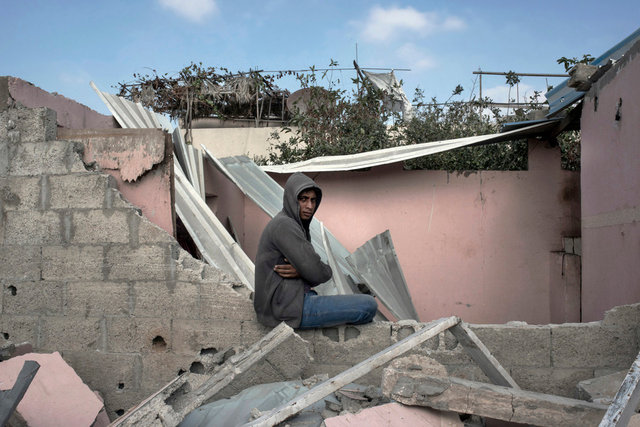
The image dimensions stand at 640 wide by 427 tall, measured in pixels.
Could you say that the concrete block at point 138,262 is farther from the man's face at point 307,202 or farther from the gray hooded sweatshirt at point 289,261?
the man's face at point 307,202

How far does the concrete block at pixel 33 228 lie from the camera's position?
390cm

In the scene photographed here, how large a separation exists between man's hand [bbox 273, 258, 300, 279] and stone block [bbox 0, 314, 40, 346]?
2.10 m

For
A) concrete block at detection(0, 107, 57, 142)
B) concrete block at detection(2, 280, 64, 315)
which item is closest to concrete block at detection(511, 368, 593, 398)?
concrete block at detection(2, 280, 64, 315)

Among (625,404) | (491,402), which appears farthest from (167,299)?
(625,404)

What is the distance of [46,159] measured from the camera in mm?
3926

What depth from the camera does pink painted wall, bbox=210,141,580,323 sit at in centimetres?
677

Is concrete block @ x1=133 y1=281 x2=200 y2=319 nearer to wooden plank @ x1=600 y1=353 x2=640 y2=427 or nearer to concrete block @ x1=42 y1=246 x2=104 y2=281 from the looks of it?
concrete block @ x1=42 y1=246 x2=104 y2=281

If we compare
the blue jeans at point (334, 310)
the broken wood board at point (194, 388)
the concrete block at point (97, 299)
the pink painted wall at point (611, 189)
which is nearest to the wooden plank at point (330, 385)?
the broken wood board at point (194, 388)

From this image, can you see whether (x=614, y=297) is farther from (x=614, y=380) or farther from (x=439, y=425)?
(x=439, y=425)

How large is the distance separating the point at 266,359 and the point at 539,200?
4.97 meters

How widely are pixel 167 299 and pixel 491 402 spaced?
93.1 inches

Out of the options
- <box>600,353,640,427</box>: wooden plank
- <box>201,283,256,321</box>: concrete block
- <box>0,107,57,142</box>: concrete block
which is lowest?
<box>600,353,640,427</box>: wooden plank

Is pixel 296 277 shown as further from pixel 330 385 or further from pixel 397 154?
pixel 397 154

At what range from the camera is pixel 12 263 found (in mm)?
3949
